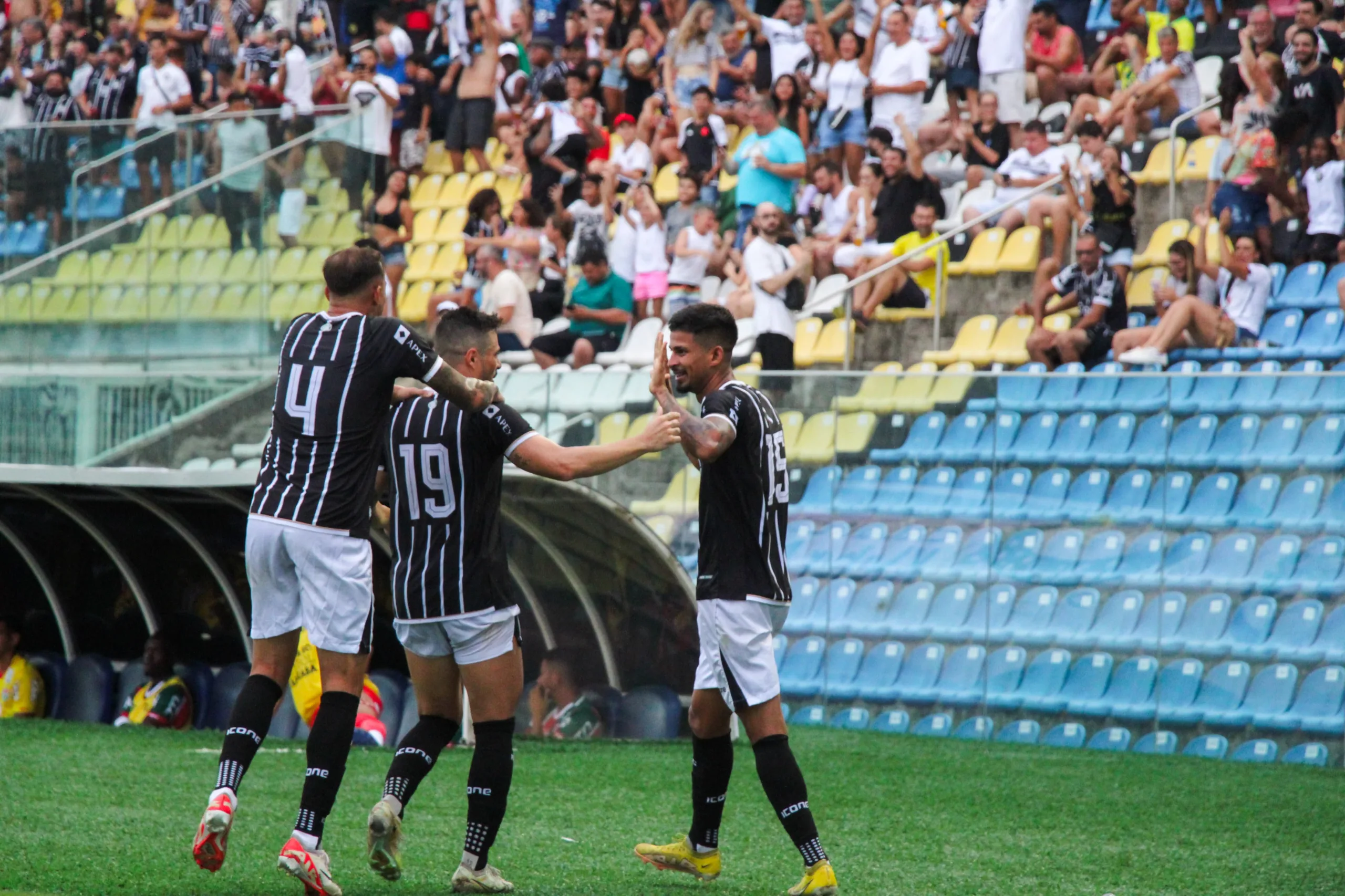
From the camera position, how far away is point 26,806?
732cm

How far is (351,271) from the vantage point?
218 inches

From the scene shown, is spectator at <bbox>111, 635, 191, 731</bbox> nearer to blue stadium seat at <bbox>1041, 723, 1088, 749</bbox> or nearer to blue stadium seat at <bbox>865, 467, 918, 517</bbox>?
blue stadium seat at <bbox>865, 467, 918, 517</bbox>

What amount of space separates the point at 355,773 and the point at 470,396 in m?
4.00

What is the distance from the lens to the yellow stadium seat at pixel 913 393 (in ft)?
36.6

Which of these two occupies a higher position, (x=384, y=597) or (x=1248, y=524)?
(x=1248, y=524)

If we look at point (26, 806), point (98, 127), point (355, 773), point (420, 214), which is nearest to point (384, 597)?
point (355, 773)

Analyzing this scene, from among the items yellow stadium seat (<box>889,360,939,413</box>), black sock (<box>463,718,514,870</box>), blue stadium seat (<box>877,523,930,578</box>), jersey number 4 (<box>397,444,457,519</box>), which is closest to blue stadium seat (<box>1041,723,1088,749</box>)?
blue stadium seat (<box>877,523,930,578</box>)

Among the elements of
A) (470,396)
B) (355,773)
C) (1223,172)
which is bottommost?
(355,773)

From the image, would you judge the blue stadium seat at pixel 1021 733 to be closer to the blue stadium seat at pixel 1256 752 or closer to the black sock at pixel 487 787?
the blue stadium seat at pixel 1256 752

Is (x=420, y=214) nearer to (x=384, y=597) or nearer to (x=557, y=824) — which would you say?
(x=384, y=597)

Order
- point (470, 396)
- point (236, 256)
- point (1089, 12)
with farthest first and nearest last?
point (1089, 12), point (236, 256), point (470, 396)

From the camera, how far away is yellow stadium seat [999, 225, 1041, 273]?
45.3ft

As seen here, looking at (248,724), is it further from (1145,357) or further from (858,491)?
(1145,357)

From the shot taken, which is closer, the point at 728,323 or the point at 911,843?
the point at 728,323
